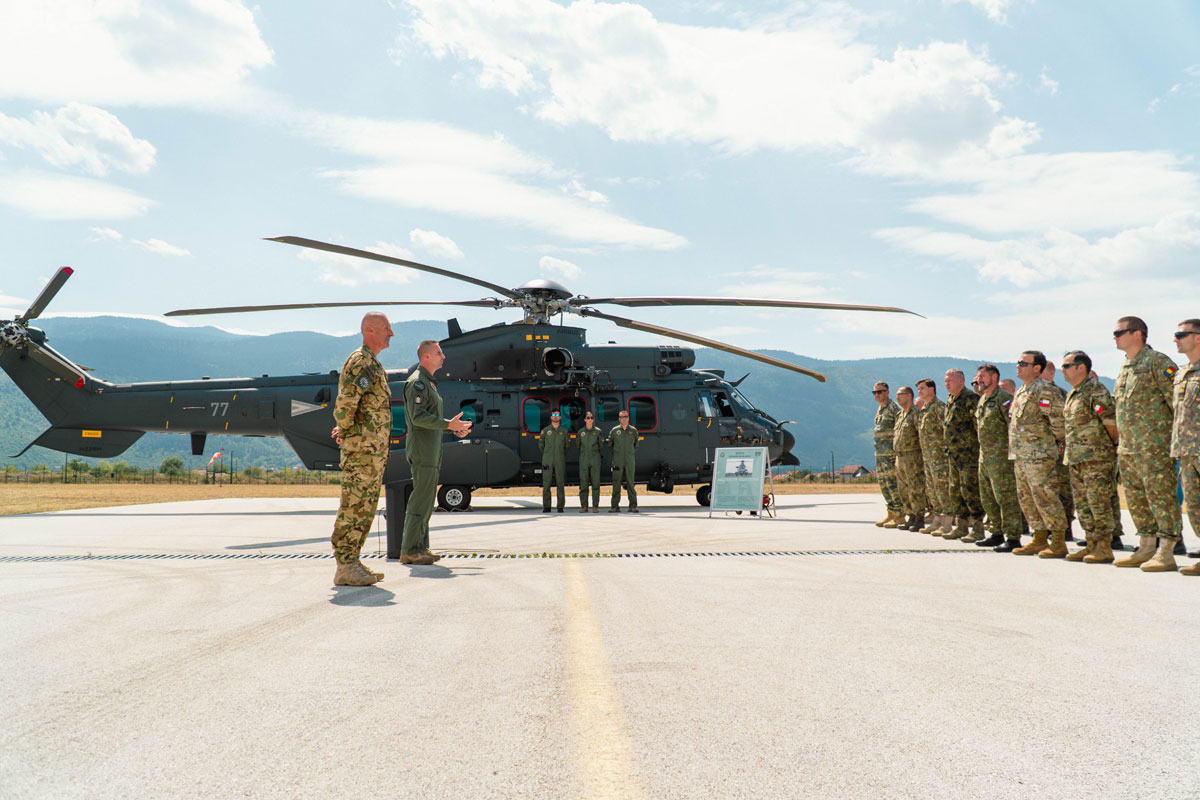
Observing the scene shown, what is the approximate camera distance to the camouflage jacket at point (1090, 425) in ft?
23.4

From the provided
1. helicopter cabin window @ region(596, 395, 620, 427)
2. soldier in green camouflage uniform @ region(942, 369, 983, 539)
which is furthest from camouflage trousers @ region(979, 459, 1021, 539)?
helicopter cabin window @ region(596, 395, 620, 427)

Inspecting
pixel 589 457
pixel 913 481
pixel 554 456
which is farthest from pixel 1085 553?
pixel 554 456

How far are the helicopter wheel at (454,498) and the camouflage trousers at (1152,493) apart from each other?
11.2m

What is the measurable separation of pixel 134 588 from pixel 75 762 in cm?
371

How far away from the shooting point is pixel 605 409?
53.0 ft

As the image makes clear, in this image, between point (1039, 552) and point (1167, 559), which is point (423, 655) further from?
point (1039, 552)

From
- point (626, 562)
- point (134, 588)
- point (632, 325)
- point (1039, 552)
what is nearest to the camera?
point (134, 588)

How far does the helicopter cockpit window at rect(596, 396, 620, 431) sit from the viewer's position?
635 inches

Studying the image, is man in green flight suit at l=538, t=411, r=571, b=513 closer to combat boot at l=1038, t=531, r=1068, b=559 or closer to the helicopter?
the helicopter

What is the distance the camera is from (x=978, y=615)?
4.46 metres

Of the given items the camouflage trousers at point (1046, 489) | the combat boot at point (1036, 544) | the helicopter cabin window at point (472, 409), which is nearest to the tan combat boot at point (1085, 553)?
the camouflage trousers at point (1046, 489)

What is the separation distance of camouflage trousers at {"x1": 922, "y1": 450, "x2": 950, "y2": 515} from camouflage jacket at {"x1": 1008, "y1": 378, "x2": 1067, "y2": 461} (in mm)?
1923

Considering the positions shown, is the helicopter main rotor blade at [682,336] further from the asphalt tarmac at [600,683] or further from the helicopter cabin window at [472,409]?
the asphalt tarmac at [600,683]

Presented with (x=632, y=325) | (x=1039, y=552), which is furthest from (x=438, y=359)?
(x=632, y=325)
